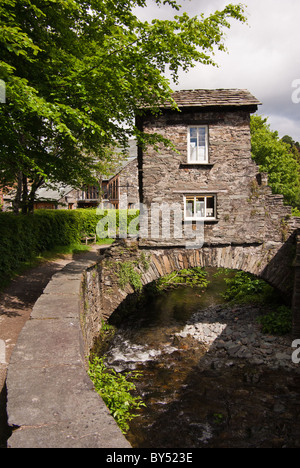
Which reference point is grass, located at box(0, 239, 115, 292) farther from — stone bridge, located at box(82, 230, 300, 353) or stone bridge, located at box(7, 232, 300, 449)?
stone bridge, located at box(82, 230, 300, 353)

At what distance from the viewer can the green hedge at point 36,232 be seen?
30.5 feet

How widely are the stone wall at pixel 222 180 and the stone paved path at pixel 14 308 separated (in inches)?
153

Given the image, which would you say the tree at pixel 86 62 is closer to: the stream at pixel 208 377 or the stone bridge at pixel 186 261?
the stone bridge at pixel 186 261

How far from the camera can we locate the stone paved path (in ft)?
11.5

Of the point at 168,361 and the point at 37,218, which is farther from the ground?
the point at 37,218

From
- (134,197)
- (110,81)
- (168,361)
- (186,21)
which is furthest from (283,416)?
(134,197)

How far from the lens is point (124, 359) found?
9.66m

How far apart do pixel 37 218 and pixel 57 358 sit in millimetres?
11936

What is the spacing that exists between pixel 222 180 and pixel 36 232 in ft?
27.0

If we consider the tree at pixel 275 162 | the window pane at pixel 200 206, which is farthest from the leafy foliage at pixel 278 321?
the tree at pixel 275 162

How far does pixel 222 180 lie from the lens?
10773 mm

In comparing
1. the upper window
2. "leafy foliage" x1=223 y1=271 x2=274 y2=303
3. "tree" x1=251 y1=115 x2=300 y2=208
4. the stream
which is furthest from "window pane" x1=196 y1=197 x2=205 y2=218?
"tree" x1=251 y1=115 x2=300 y2=208

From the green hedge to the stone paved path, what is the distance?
599mm
